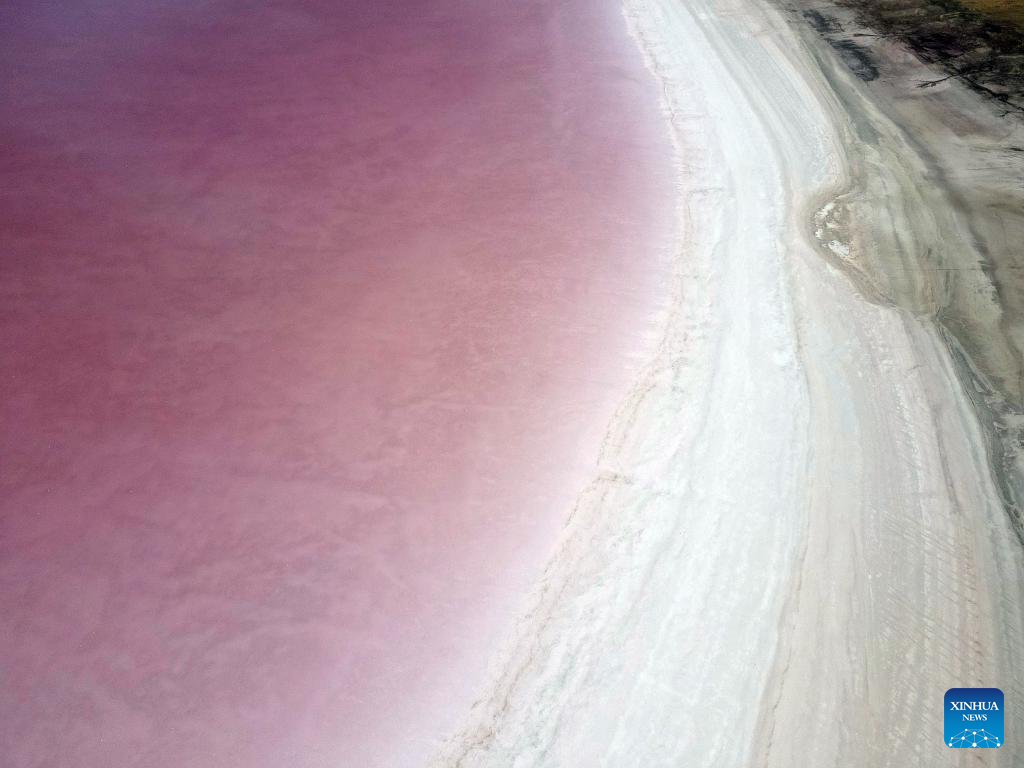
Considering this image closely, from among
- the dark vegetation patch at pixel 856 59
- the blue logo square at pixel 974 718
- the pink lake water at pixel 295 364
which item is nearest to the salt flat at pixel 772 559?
the blue logo square at pixel 974 718

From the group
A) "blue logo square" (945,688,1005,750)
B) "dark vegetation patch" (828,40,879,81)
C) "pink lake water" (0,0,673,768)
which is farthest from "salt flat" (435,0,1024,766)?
"dark vegetation patch" (828,40,879,81)

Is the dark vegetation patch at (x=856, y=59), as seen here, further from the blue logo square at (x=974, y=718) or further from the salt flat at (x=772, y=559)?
Result: the blue logo square at (x=974, y=718)

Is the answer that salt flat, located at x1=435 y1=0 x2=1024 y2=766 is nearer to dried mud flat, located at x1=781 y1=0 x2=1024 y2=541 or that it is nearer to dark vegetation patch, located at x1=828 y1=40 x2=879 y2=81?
dried mud flat, located at x1=781 y1=0 x2=1024 y2=541

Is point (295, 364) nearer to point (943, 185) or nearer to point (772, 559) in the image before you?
point (772, 559)

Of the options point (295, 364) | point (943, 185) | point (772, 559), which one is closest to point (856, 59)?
point (943, 185)

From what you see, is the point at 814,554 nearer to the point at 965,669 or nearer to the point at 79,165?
the point at 965,669
